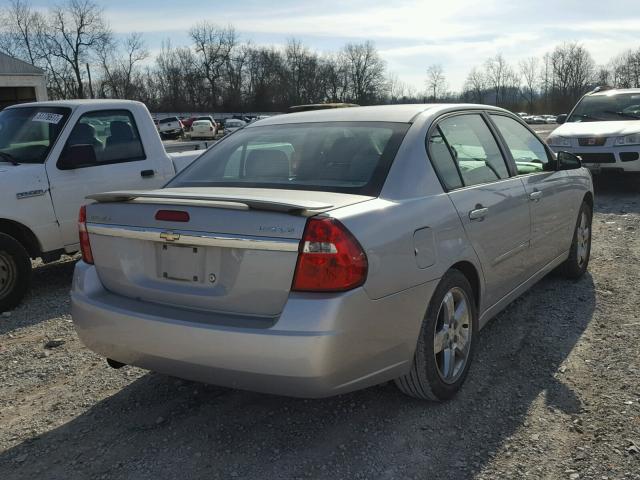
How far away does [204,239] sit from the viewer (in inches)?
105

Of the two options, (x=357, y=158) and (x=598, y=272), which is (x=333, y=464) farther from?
(x=598, y=272)

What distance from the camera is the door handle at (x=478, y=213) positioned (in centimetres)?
338

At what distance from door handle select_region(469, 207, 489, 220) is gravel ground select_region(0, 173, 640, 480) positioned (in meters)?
0.99

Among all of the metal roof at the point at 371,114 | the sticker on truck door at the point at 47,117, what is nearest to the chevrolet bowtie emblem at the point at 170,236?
the metal roof at the point at 371,114

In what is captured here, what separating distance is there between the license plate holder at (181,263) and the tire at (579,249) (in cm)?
374

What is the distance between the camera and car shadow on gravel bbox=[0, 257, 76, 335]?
5.00 m

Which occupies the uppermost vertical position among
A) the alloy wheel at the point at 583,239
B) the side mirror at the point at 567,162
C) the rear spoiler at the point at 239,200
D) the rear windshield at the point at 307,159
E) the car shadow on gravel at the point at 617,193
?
the rear windshield at the point at 307,159

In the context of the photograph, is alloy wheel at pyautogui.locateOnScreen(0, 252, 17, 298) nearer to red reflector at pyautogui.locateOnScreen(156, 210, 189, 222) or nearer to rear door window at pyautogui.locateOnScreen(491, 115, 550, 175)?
red reflector at pyautogui.locateOnScreen(156, 210, 189, 222)

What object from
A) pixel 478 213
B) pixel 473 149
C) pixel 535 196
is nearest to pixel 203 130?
pixel 535 196

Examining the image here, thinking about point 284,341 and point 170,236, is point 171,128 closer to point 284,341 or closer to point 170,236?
point 170,236

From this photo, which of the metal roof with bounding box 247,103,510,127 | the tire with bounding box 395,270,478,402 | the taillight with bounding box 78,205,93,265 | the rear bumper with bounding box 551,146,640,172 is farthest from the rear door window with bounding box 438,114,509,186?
the rear bumper with bounding box 551,146,640,172

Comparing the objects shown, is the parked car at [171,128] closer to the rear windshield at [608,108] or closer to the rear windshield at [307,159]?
the rear windshield at [608,108]

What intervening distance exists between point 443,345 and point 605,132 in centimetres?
874

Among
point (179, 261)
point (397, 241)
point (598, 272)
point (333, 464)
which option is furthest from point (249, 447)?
point (598, 272)
